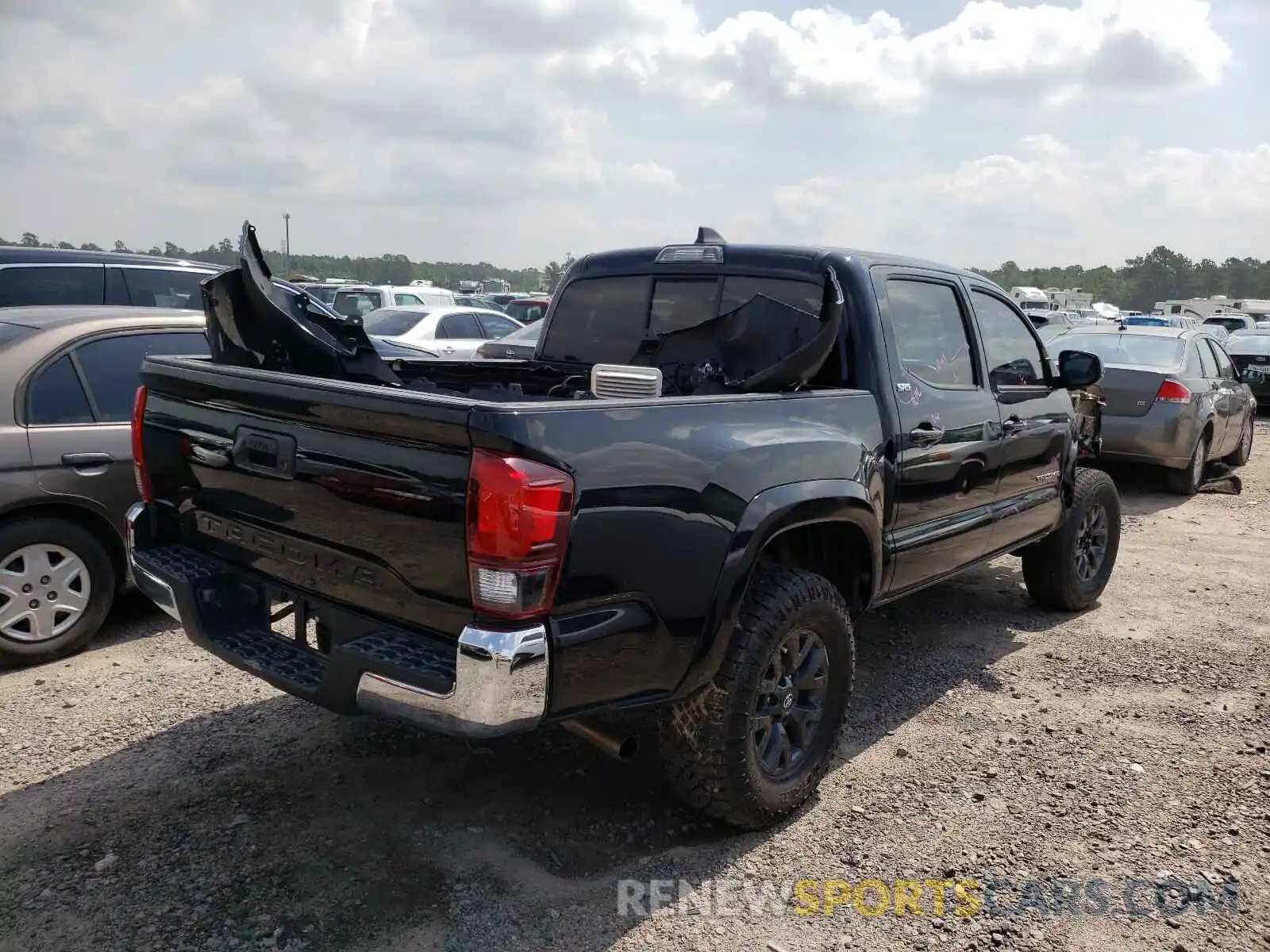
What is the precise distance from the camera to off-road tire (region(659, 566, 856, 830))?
3020mm

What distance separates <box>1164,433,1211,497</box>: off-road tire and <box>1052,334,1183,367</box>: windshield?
0.82 m

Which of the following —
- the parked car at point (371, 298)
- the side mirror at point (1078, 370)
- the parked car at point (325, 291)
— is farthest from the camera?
the parked car at point (325, 291)

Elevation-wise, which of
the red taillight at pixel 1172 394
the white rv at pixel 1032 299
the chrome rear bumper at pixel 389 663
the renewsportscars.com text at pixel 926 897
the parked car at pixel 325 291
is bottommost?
the renewsportscars.com text at pixel 926 897

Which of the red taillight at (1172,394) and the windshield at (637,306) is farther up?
the windshield at (637,306)

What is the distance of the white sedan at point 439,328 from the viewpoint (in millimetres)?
12328

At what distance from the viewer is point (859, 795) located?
3.56 metres

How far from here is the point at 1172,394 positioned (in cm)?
894

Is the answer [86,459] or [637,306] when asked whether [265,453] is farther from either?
[86,459]

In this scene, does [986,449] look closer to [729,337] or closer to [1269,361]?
[729,337]

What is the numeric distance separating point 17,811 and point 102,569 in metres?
1.55

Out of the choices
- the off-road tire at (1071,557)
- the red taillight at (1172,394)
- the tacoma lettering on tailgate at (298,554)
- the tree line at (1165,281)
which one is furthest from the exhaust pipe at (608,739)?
the tree line at (1165,281)

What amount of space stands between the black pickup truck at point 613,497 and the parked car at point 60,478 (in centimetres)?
120

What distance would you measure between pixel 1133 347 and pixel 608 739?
8.71 metres

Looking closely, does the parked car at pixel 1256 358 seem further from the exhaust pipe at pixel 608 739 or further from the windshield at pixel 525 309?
the exhaust pipe at pixel 608 739
